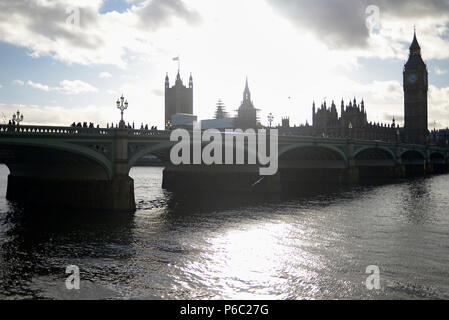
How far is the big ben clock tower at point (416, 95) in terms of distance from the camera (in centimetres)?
18612

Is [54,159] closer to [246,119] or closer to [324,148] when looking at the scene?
[324,148]

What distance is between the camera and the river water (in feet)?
53.5

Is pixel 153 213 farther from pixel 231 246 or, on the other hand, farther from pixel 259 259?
pixel 259 259

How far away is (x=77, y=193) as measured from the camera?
37281 millimetres

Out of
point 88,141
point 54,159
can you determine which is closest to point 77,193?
point 54,159

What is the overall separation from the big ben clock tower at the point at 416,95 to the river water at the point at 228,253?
166612 mm

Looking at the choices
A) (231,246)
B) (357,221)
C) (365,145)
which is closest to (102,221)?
(231,246)

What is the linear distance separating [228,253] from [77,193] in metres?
20.8

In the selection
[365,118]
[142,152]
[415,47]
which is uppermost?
[415,47]

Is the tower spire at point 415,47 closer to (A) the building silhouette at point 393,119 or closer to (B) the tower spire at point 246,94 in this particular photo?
(A) the building silhouette at point 393,119

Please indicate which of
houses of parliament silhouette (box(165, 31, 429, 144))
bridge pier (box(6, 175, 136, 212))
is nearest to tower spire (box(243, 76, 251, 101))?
houses of parliament silhouette (box(165, 31, 429, 144))

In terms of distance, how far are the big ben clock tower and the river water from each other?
547 feet

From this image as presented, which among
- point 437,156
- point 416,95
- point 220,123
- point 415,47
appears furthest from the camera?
point 416,95

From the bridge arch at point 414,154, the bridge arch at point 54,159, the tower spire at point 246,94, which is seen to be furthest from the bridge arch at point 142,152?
the tower spire at point 246,94
